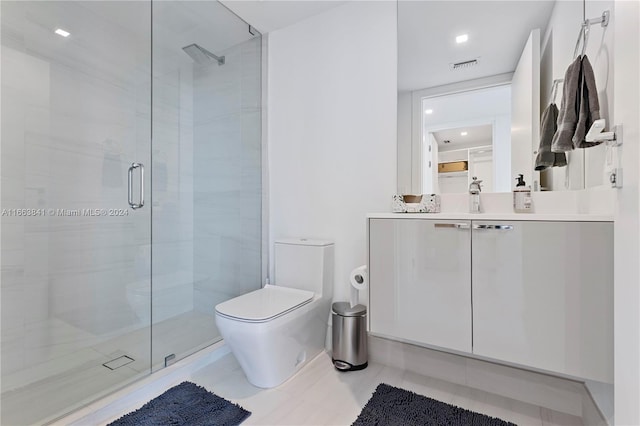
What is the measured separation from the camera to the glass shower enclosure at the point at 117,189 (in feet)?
4.76

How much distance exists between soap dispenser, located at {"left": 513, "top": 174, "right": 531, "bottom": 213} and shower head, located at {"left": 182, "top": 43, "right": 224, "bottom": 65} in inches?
83.0

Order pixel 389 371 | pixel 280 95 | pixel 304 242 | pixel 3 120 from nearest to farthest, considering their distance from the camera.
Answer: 1. pixel 3 120
2. pixel 389 371
3. pixel 304 242
4. pixel 280 95

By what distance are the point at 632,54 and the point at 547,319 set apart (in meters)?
0.87

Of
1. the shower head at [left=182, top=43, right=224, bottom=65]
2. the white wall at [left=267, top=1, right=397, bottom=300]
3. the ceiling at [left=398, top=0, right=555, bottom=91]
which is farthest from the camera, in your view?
the shower head at [left=182, top=43, right=224, bottom=65]

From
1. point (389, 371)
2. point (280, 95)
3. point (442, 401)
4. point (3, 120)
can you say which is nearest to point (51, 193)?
point (3, 120)

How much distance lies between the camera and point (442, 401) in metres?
1.48

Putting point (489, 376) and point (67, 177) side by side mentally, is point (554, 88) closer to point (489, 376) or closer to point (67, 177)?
point (489, 376)

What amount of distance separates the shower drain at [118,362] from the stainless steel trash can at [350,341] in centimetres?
114

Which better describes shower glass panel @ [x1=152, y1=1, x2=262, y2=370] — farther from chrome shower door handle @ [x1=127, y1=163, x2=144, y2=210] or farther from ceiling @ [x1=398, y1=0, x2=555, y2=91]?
ceiling @ [x1=398, y1=0, x2=555, y2=91]

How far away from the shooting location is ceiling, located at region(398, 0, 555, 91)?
5.34ft

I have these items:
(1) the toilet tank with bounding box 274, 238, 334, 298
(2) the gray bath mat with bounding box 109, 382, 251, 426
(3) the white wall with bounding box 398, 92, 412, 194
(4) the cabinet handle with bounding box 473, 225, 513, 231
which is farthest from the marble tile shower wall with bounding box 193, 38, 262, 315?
(4) the cabinet handle with bounding box 473, 225, 513, 231

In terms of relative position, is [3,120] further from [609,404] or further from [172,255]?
[609,404]

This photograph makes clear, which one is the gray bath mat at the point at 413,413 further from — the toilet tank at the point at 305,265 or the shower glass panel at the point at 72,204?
the shower glass panel at the point at 72,204

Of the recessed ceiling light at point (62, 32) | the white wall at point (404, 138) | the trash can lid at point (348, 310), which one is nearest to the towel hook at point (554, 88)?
the white wall at point (404, 138)
